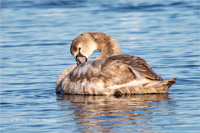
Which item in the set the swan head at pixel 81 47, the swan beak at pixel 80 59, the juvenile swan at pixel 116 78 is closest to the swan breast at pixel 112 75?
the juvenile swan at pixel 116 78

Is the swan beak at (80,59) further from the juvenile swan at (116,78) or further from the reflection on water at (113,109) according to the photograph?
the reflection on water at (113,109)

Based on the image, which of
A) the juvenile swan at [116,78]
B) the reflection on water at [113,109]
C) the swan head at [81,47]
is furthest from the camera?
the swan head at [81,47]

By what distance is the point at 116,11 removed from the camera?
26812 millimetres

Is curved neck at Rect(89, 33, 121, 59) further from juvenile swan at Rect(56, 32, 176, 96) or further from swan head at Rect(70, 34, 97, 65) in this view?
juvenile swan at Rect(56, 32, 176, 96)

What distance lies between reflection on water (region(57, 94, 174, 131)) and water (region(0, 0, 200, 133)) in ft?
0.05

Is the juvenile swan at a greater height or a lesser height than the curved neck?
lesser

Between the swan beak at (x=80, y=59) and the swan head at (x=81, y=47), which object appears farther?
the swan head at (x=81, y=47)

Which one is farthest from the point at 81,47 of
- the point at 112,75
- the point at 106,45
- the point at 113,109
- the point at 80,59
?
the point at 113,109

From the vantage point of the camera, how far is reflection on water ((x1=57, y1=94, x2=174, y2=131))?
8.62 m

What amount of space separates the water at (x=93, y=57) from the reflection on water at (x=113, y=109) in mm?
14

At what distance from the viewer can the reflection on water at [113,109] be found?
8.62 m

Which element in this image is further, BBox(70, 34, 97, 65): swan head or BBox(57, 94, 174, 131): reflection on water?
BBox(70, 34, 97, 65): swan head

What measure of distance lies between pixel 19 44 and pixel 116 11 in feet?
29.1

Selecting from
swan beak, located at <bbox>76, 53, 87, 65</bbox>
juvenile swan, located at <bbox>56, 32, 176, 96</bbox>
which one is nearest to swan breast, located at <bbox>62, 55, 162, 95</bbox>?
juvenile swan, located at <bbox>56, 32, 176, 96</bbox>
